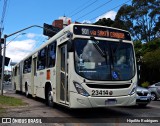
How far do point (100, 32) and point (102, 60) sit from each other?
3.85 ft

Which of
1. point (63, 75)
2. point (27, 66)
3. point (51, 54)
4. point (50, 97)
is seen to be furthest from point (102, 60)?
point (27, 66)

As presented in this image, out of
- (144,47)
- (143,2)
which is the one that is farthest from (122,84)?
(143,2)

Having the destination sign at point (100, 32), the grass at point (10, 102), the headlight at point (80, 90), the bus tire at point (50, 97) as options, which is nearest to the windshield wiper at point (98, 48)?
the destination sign at point (100, 32)

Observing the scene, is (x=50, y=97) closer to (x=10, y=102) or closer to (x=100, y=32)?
(x=10, y=102)

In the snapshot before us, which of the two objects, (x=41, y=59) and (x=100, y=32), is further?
(x=41, y=59)

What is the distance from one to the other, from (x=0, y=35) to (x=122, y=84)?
24101 mm

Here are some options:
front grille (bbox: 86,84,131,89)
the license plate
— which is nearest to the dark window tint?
front grille (bbox: 86,84,131,89)

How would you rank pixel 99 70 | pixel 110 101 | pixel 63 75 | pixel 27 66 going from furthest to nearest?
1. pixel 27 66
2. pixel 63 75
3. pixel 99 70
4. pixel 110 101

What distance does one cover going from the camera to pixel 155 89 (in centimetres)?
2356

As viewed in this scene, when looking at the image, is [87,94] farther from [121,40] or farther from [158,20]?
[158,20]

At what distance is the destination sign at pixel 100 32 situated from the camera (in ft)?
39.4

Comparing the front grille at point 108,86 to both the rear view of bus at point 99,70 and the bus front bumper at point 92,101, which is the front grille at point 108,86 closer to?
the rear view of bus at point 99,70

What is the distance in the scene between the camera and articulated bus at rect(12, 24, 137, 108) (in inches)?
447

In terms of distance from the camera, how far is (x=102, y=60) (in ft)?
38.5
